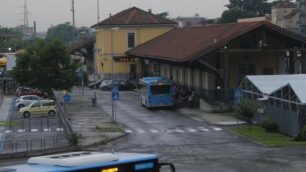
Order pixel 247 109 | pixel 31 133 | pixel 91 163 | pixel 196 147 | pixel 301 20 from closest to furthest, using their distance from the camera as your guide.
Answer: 1. pixel 91 163
2. pixel 196 147
3. pixel 247 109
4. pixel 31 133
5. pixel 301 20

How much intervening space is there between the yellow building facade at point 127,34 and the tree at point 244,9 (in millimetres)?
59496

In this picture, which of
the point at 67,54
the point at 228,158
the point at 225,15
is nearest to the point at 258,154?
the point at 228,158

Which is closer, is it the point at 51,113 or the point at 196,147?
the point at 196,147

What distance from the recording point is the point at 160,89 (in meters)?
58.3

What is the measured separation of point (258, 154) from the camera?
32875 mm

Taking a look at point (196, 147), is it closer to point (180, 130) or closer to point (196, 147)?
point (196, 147)

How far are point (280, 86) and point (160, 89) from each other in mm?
16060

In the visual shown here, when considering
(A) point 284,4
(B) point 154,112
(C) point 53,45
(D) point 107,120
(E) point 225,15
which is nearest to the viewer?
(D) point 107,120

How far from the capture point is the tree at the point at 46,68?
68.5 meters

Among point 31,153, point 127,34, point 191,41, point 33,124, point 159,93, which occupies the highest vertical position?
point 127,34

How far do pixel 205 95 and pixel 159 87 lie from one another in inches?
170

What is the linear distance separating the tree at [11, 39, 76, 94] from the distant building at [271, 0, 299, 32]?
96175 millimetres

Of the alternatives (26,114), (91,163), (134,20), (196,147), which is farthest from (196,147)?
(134,20)

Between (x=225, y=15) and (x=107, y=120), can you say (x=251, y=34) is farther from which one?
(x=225, y=15)
